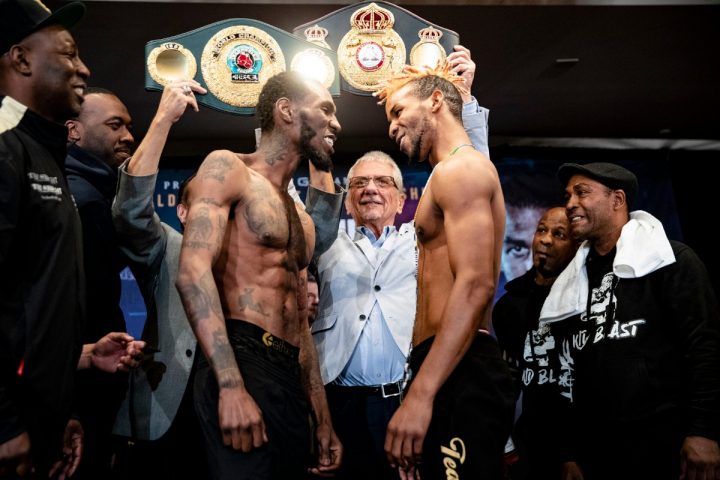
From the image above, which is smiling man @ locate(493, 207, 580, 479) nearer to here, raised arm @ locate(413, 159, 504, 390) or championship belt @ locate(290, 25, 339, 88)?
Result: raised arm @ locate(413, 159, 504, 390)

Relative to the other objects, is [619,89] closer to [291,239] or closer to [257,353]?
[291,239]

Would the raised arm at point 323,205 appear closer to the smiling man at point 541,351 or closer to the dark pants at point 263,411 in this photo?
the dark pants at point 263,411

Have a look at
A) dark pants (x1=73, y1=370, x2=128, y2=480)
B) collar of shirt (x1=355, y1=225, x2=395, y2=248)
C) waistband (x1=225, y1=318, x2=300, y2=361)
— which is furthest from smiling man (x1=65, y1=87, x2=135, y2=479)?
collar of shirt (x1=355, y1=225, x2=395, y2=248)

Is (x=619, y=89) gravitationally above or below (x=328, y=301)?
above

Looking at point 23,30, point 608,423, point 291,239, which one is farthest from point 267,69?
point 608,423

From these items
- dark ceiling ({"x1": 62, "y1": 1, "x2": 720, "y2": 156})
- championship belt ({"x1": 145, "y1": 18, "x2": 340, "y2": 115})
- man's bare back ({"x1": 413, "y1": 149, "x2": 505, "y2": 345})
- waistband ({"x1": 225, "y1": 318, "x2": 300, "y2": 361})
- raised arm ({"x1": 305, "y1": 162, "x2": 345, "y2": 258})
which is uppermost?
dark ceiling ({"x1": 62, "y1": 1, "x2": 720, "y2": 156})

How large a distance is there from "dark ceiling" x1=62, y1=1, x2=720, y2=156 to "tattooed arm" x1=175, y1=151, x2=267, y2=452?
2.20m

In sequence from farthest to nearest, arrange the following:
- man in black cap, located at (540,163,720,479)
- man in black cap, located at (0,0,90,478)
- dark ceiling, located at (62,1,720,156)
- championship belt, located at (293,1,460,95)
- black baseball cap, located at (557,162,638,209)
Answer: dark ceiling, located at (62,1,720,156), black baseball cap, located at (557,162,638,209), championship belt, located at (293,1,460,95), man in black cap, located at (540,163,720,479), man in black cap, located at (0,0,90,478)

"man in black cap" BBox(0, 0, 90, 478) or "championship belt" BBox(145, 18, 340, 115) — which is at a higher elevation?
"championship belt" BBox(145, 18, 340, 115)

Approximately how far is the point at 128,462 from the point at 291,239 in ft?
2.96

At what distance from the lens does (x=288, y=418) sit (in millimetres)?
1794

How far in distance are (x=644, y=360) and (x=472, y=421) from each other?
1.05 m

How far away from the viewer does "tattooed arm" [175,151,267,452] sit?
1.66 metres

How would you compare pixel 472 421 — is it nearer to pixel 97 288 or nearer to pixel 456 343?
pixel 456 343
